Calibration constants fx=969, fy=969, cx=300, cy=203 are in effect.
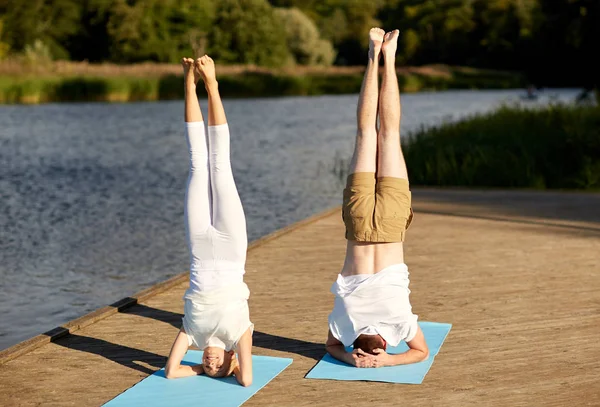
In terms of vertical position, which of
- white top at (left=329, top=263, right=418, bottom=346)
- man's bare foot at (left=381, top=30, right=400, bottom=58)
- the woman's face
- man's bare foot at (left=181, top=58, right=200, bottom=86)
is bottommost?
the woman's face

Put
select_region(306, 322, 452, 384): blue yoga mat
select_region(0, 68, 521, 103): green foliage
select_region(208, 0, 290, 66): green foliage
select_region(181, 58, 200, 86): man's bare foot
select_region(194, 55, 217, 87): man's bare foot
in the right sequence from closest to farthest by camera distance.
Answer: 1. select_region(194, 55, 217, 87): man's bare foot
2. select_region(181, 58, 200, 86): man's bare foot
3. select_region(306, 322, 452, 384): blue yoga mat
4. select_region(0, 68, 521, 103): green foliage
5. select_region(208, 0, 290, 66): green foliage

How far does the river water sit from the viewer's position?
351 inches

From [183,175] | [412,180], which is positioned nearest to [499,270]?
[412,180]

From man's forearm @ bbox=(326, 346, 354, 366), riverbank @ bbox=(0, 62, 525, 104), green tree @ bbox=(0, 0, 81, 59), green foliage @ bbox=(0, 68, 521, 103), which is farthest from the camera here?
green tree @ bbox=(0, 0, 81, 59)

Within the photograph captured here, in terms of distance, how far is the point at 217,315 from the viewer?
14.4 feet

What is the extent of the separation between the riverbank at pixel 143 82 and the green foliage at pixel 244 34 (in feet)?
31.6

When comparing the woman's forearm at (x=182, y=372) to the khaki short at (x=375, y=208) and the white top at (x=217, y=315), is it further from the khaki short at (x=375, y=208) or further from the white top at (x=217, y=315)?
the khaki short at (x=375, y=208)

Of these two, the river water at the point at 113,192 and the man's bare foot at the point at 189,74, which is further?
the river water at the point at 113,192

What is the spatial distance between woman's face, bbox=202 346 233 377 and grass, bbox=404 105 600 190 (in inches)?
381

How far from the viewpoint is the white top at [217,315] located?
14.4 ft

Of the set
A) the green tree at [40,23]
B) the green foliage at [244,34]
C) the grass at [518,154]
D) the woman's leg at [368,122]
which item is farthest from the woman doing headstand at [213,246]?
the green foliage at [244,34]

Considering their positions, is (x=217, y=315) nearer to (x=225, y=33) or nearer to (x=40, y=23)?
(x=40, y=23)

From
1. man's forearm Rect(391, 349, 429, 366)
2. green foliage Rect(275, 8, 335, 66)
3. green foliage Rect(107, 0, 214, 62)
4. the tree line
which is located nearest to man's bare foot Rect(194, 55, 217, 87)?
man's forearm Rect(391, 349, 429, 366)

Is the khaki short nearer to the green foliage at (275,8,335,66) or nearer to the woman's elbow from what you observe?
the woman's elbow
